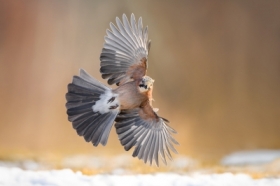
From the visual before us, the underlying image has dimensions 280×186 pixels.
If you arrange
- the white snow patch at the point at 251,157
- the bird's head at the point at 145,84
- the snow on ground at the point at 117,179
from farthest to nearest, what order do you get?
the white snow patch at the point at 251,157 → the snow on ground at the point at 117,179 → the bird's head at the point at 145,84

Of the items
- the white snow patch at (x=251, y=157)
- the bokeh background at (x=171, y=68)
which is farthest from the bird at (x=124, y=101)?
the white snow patch at (x=251, y=157)

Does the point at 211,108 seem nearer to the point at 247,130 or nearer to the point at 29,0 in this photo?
the point at 247,130

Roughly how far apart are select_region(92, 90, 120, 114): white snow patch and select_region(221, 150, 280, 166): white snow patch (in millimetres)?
564

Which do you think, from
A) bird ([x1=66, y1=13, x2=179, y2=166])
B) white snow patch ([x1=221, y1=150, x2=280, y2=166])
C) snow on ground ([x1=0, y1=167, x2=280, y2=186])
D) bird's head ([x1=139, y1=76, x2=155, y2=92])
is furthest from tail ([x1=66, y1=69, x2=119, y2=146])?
white snow patch ([x1=221, y1=150, x2=280, y2=166])

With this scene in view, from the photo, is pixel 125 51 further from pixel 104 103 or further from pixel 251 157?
pixel 251 157

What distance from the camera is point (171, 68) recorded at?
1.68m

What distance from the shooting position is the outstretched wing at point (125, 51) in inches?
55.5

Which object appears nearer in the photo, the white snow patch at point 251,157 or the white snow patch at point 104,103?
the white snow patch at point 104,103

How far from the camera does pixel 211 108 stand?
170 centimetres

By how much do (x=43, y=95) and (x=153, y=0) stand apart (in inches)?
23.0

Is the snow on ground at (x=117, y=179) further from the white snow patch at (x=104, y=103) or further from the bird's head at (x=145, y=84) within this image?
the bird's head at (x=145, y=84)

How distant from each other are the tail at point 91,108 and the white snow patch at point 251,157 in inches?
22.3

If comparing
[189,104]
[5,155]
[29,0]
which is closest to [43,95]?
[5,155]

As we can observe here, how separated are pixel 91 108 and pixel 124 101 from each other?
0.37ft
